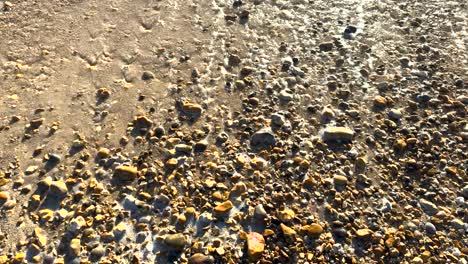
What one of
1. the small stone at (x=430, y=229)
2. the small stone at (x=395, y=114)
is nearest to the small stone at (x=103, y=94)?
the small stone at (x=395, y=114)

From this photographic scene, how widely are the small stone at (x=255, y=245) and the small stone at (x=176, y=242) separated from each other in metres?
0.83

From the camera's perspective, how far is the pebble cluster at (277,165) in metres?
6.49

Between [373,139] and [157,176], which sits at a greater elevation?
[373,139]

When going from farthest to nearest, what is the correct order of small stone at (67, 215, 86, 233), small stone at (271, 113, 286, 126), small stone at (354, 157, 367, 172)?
1. small stone at (271, 113, 286, 126)
2. small stone at (354, 157, 367, 172)
3. small stone at (67, 215, 86, 233)

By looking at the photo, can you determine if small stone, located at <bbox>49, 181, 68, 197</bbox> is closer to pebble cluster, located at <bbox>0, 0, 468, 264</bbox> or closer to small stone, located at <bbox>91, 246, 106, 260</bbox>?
pebble cluster, located at <bbox>0, 0, 468, 264</bbox>

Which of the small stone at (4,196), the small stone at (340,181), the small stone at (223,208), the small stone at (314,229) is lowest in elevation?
the small stone at (4,196)

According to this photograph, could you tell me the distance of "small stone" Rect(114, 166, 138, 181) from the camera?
23.2 ft

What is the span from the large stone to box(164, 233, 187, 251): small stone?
6.52 ft

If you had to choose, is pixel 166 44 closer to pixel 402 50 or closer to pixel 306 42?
pixel 306 42

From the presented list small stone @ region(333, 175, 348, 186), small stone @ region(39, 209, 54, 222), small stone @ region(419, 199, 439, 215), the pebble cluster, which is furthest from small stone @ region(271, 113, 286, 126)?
small stone @ region(39, 209, 54, 222)

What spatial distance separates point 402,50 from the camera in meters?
9.59

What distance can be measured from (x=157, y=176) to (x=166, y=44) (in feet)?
10.6

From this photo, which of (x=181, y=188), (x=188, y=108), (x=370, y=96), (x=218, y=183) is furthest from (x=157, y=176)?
(x=370, y=96)

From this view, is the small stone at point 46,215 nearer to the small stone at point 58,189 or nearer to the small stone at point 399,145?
the small stone at point 58,189
